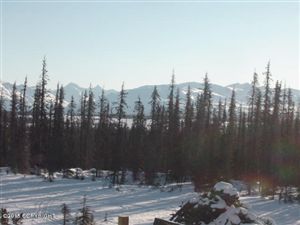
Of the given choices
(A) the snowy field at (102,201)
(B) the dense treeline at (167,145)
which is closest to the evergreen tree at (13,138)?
(B) the dense treeline at (167,145)

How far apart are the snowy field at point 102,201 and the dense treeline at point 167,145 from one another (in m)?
5.94

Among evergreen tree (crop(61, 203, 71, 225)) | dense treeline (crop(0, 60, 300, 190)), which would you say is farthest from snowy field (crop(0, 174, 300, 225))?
dense treeline (crop(0, 60, 300, 190))

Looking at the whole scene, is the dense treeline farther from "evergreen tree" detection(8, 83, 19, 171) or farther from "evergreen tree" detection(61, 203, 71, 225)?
"evergreen tree" detection(61, 203, 71, 225)

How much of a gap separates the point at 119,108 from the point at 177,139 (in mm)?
7281

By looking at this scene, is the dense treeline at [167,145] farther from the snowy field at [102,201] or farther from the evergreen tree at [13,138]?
the snowy field at [102,201]

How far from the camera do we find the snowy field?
22.6 meters

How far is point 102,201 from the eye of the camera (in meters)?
27.8

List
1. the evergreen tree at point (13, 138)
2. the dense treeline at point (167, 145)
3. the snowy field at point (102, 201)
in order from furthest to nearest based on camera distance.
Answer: the evergreen tree at point (13, 138) → the dense treeline at point (167, 145) → the snowy field at point (102, 201)

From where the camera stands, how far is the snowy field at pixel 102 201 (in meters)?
22.6

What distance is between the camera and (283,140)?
41.3 metres

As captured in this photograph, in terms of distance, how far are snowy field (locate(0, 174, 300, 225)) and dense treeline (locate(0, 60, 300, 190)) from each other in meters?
5.94

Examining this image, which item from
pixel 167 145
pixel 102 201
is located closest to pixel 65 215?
pixel 102 201

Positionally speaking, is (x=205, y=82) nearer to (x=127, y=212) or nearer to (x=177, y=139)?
(x=177, y=139)

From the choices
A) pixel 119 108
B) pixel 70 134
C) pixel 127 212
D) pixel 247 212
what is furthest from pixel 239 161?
pixel 247 212
